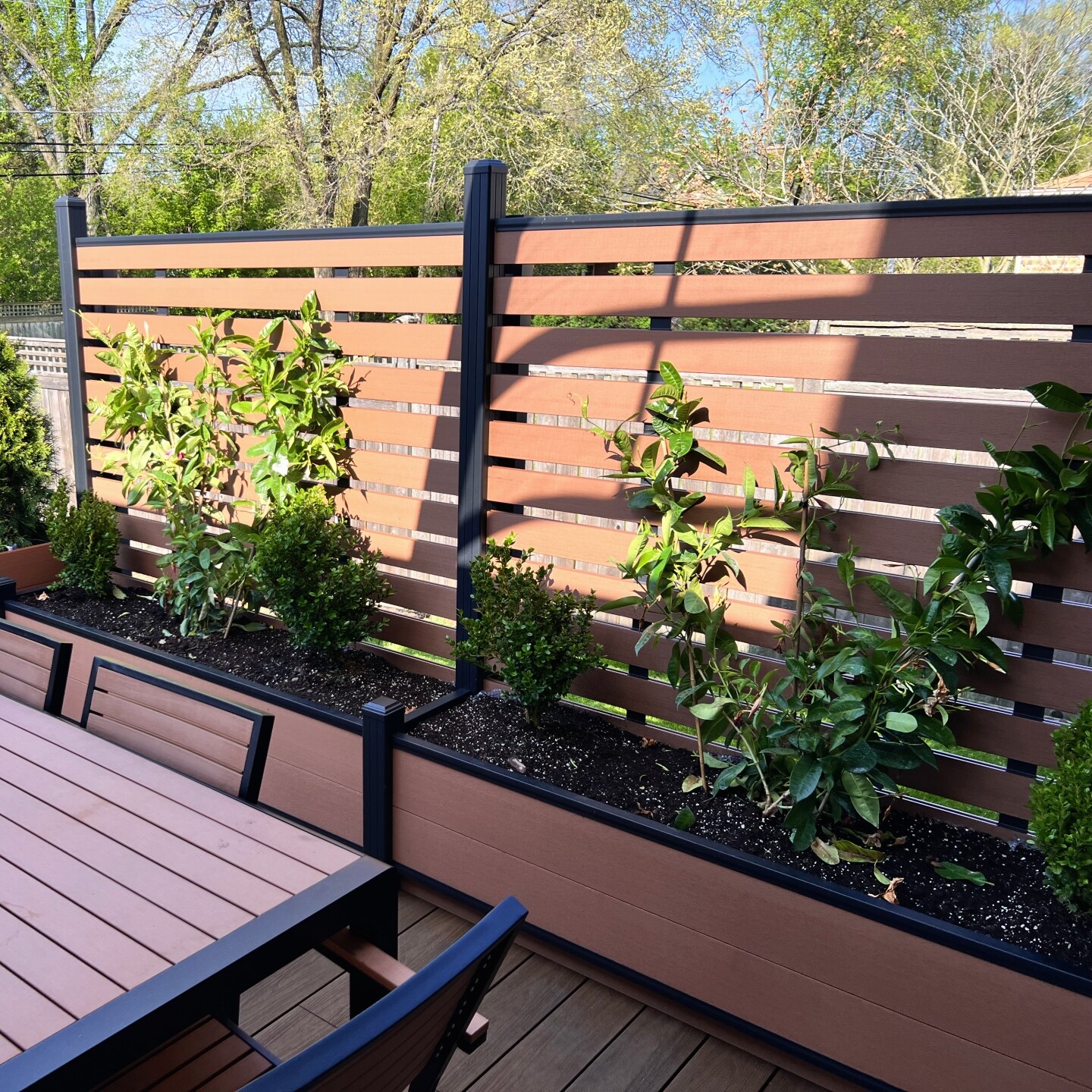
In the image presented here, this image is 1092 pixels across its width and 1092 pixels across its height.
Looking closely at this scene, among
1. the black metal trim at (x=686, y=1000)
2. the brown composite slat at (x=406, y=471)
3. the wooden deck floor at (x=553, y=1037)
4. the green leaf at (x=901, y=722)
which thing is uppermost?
the brown composite slat at (x=406, y=471)

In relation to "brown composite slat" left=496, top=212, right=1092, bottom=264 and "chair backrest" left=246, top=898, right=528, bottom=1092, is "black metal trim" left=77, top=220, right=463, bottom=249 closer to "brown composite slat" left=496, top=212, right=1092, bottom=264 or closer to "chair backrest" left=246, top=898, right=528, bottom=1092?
"brown composite slat" left=496, top=212, right=1092, bottom=264

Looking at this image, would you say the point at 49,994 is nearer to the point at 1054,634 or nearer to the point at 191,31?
the point at 1054,634

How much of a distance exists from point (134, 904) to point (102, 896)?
6 centimetres

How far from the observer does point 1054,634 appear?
2.05 meters

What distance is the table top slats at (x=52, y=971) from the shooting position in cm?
118

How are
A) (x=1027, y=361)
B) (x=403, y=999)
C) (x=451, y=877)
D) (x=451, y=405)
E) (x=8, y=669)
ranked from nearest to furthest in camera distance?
(x=403, y=999) < (x=1027, y=361) < (x=8, y=669) < (x=451, y=877) < (x=451, y=405)

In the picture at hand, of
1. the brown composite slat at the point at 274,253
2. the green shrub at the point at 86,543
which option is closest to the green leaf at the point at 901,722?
the brown composite slat at the point at 274,253

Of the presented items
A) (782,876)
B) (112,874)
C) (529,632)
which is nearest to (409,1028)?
(112,874)

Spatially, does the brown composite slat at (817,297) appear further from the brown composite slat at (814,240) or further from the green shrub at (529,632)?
the green shrub at (529,632)

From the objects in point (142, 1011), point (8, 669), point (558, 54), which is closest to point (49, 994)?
point (142, 1011)

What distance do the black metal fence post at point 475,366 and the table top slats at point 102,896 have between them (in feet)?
4.97

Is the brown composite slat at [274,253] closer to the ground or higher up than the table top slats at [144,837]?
higher up

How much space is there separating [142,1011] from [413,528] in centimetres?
210

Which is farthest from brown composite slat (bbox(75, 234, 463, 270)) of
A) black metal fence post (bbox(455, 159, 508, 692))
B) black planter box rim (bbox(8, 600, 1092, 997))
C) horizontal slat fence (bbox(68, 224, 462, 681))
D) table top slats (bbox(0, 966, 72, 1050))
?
table top slats (bbox(0, 966, 72, 1050))
